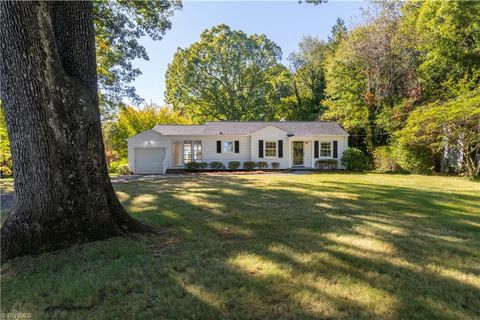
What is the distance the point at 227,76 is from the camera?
31.6 meters

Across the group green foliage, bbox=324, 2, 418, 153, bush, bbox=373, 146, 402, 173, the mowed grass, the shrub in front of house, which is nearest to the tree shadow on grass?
the mowed grass

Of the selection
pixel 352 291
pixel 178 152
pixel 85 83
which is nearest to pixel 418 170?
pixel 178 152

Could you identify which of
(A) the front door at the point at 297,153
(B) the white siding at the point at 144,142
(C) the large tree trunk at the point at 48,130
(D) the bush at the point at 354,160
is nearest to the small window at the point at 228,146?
(B) the white siding at the point at 144,142

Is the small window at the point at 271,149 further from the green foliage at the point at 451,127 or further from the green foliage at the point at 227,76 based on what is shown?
the green foliage at the point at 227,76

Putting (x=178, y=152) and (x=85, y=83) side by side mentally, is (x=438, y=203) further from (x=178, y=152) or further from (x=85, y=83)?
(x=178, y=152)

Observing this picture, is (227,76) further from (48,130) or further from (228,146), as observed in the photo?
(48,130)

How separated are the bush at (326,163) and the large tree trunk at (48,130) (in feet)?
62.1

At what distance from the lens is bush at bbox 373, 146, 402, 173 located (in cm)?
1948

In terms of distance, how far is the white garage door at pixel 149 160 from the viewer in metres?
19.8

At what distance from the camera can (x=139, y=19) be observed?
13.1m

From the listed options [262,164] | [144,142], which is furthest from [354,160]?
[144,142]

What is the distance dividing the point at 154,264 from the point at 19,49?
3.27 metres

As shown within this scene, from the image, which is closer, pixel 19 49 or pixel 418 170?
pixel 19 49

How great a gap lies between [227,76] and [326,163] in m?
16.4
